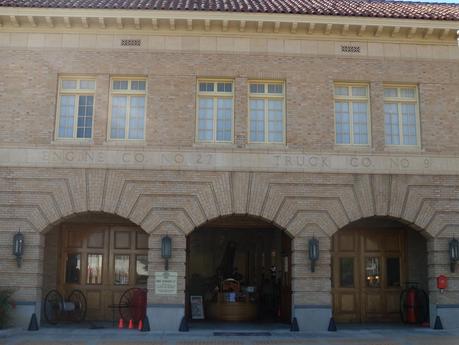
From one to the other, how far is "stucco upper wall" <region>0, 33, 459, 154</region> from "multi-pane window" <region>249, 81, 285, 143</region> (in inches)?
12.1

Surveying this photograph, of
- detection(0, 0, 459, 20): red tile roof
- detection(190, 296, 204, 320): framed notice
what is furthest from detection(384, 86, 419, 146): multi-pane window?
detection(190, 296, 204, 320): framed notice

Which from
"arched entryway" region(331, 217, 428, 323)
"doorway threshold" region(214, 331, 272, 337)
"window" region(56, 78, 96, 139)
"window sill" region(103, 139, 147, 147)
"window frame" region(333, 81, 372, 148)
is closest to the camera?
"doorway threshold" region(214, 331, 272, 337)

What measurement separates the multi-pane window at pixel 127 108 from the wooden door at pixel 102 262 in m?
3.40

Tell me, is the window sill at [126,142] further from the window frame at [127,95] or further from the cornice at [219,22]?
the cornice at [219,22]

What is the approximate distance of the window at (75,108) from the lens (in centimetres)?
1700

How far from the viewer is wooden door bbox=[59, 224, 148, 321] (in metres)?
18.5

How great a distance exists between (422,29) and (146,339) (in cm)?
1179

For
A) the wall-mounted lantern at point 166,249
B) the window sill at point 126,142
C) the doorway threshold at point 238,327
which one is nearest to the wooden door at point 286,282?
the doorway threshold at point 238,327

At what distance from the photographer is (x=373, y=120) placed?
17281mm

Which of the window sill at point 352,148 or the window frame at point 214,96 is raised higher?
the window frame at point 214,96

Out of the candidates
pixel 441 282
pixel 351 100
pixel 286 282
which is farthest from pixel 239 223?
pixel 441 282

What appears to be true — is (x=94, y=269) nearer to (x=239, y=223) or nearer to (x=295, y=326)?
(x=239, y=223)

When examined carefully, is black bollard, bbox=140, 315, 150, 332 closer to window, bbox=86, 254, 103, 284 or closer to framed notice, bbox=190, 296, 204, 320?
framed notice, bbox=190, 296, 204, 320

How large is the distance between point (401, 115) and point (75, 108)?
968cm
